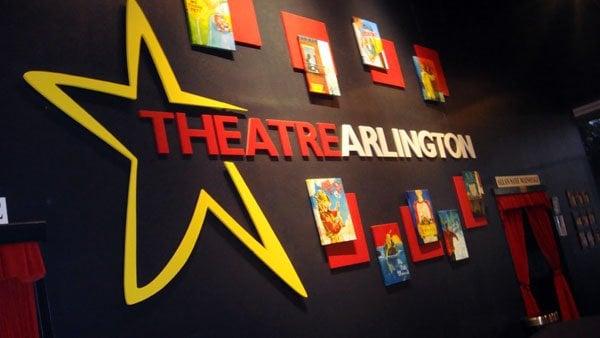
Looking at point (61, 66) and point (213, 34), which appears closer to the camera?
point (61, 66)

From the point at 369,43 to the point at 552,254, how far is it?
3.61m

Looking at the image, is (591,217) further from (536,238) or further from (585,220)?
(536,238)

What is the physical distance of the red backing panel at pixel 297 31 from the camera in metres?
3.32

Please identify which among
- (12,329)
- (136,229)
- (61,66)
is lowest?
(12,329)

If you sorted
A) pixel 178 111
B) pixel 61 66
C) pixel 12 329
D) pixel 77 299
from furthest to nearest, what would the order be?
pixel 178 111, pixel 61 66, pixel 77 299, pixel 12 329

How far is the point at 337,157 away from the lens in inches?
131

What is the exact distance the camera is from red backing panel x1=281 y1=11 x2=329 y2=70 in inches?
131

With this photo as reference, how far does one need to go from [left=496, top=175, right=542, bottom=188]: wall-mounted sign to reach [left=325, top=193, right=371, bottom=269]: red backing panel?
2439mm

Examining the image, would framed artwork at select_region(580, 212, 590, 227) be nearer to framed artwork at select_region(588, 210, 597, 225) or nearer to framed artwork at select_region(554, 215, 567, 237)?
framed artwork at select_region(588, 210, 597, 225)

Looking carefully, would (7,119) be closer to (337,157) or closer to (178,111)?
(178,111)

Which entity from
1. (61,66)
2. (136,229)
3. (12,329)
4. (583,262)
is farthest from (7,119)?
(583,262)

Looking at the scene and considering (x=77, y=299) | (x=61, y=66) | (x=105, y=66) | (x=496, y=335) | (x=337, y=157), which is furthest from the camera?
(x=496, y=335)

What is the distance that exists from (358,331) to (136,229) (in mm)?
1531

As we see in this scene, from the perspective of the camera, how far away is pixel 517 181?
213 inches
